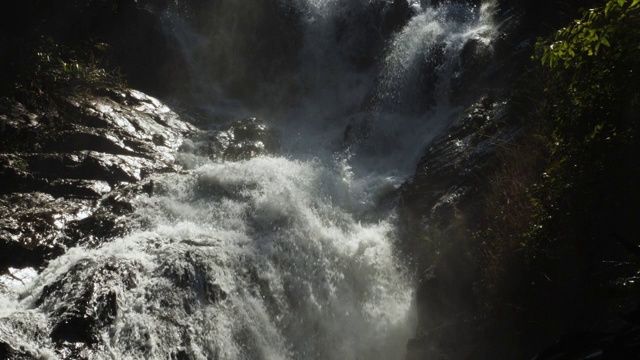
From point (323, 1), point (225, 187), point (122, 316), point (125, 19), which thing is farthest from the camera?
point (323, 1)

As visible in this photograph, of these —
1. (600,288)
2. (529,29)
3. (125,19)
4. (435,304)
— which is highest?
(125,19)

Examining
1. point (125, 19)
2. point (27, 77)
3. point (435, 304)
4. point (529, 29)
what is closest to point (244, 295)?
point (435, 304)

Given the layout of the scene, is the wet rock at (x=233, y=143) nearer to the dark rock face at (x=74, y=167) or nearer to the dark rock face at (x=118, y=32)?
the dark rock face at (x=74, y=167)

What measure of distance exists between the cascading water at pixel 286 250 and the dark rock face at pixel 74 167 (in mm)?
564

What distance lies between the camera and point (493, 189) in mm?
7809

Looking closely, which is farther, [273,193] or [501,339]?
[273,193]

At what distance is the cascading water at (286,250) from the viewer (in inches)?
277

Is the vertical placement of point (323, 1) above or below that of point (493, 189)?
above

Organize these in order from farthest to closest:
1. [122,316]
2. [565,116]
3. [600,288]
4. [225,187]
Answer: [225,187]
[122,316]
[565,116]
[600,288]

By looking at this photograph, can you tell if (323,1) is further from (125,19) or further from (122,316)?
(122,316)

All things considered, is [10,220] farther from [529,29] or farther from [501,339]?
[529,29]

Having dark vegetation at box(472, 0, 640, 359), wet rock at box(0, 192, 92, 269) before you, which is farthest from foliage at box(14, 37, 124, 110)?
dark vegetation at box(472, 0, 640, 359)

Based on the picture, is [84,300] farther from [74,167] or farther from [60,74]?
[60,74]

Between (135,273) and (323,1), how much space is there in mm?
13732
